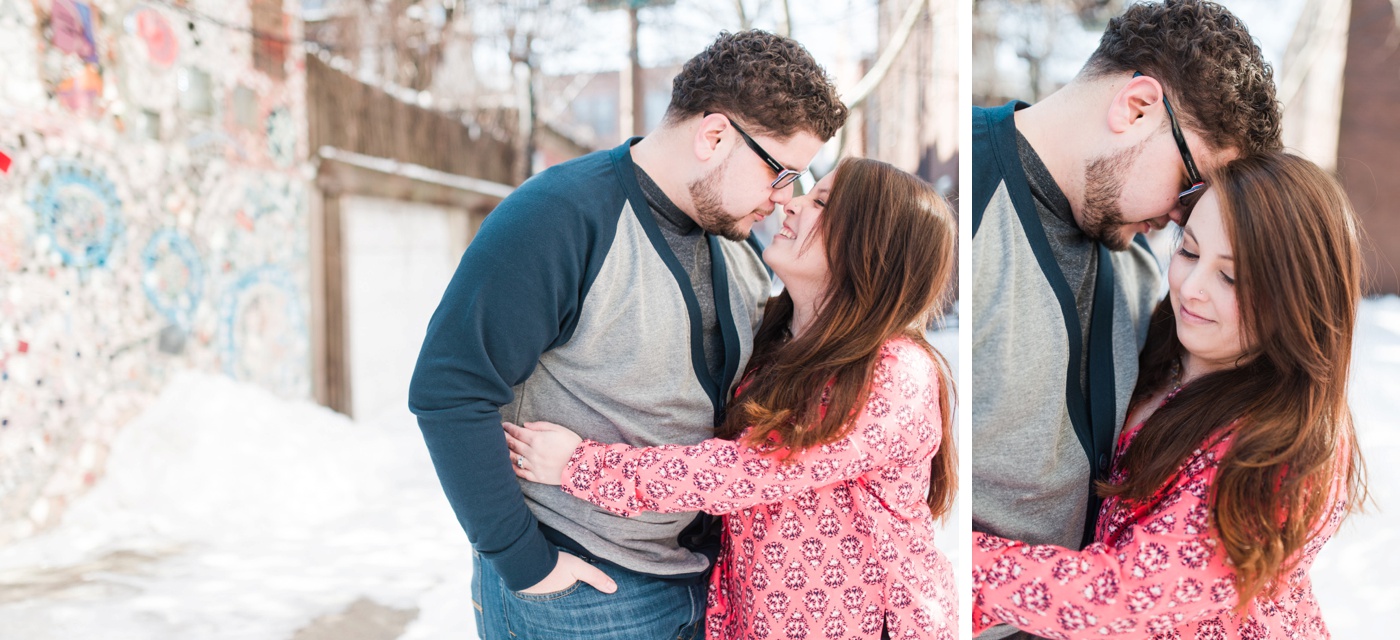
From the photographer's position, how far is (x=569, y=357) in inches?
48.6

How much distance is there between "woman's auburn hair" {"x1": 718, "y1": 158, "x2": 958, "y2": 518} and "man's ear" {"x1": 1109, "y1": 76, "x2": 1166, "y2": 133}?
0.28 metres

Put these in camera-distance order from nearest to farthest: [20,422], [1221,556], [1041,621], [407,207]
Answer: [1221,556], [1041,621], [20,422], [407,207]

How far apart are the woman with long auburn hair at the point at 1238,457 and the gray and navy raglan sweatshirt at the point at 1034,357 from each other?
0.08 m

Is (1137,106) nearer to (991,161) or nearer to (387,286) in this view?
(991,161)

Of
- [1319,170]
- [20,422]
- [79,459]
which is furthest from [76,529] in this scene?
[1319,170]

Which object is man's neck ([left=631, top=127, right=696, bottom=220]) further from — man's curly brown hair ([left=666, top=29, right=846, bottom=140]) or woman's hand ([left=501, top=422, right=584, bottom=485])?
woman's hand ([left=501, top=422, right=584, bottom=485])

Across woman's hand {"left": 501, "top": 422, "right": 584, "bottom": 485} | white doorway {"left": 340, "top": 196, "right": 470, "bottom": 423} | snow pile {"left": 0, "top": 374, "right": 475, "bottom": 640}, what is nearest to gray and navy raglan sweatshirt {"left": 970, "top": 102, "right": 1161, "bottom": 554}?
woman's hand {"left": 501, "top": 422, "right": 584, "bottom": 485}

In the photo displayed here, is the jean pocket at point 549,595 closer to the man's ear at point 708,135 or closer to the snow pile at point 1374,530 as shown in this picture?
the man's ear at point 708,135

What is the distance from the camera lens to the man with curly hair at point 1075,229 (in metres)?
1.14

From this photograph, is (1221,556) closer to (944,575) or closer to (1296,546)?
(1296,546)

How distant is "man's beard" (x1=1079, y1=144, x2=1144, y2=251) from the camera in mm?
1163

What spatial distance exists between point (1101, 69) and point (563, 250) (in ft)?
2.71

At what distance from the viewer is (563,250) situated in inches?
45.5

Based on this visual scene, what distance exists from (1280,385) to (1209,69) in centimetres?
43
